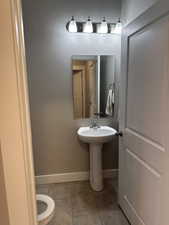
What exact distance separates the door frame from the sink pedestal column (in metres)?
1.52

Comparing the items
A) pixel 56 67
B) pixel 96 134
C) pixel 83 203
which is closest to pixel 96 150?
pixel 96 134

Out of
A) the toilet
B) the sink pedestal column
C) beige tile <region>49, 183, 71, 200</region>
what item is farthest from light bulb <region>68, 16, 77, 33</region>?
beige tile <region>49, 183, 71, 200</region>

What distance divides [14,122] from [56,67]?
1.73 m

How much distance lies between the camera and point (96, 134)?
90.4 inches

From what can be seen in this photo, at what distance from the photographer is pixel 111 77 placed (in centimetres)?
242

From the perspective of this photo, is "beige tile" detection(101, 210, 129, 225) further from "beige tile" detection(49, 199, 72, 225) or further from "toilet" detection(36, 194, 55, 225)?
"toilet" detection(36, 194, 55, 225)

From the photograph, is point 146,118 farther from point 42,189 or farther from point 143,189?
point 42,189

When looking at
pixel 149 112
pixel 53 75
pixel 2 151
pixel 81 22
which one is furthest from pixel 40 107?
pixel 2 151

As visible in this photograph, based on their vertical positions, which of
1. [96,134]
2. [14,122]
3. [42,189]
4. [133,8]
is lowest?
[42,189]

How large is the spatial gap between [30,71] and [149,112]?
63.3 inches

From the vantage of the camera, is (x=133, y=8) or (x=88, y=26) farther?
(x=88, y=26)

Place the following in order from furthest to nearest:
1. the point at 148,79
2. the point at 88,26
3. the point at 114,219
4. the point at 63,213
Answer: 1. the point at 88,26
2. the point at 63,213
3. the point at 114,219
4. the point at 148,79

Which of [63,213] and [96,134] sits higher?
[96,134]

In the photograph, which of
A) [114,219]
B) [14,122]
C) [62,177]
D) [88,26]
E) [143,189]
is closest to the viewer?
[14,122]
